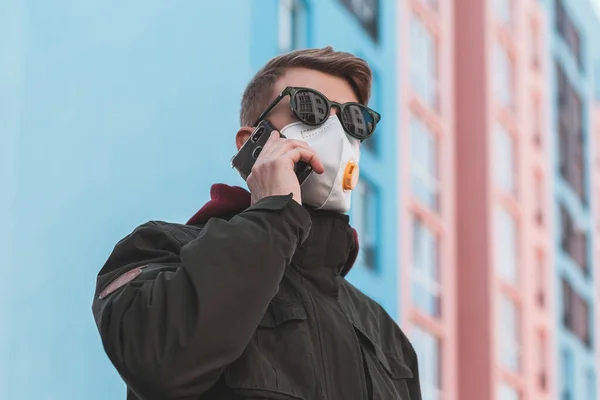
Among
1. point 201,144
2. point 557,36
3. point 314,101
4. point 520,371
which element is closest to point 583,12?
point 557,36

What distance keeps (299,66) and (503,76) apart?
24195 millimetres

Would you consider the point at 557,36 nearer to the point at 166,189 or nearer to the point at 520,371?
the point at 520,371

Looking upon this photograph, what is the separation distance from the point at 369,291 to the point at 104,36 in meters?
8.28

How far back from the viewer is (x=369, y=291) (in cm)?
1733

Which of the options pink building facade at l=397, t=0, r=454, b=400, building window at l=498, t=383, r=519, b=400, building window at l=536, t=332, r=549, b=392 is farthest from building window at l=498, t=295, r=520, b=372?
pink building facade at l=397, t=0, r=454, b=400

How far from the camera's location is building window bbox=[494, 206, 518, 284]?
25.0 meters

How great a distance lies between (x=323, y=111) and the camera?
2744mm

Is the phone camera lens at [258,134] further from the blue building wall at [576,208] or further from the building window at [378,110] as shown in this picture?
the blue building wall at [576,208]

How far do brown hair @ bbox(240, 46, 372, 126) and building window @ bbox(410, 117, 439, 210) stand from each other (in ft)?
58.6

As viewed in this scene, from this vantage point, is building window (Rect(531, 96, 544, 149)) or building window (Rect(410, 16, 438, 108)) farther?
building window (Rect(531, 96, 544, 149))

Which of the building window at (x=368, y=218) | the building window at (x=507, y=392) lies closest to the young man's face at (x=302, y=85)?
the building window at (x=368, y=218)

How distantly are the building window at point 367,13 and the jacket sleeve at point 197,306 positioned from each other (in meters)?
15.4

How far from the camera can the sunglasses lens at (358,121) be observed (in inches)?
109

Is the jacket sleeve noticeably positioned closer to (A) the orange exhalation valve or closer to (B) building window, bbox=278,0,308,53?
(A) the orange exhalation valve
